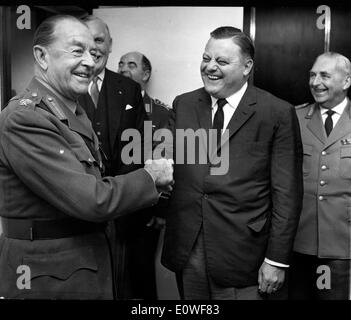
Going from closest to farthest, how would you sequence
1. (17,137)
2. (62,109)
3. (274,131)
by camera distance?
(17,137), (62,109), (274,131)

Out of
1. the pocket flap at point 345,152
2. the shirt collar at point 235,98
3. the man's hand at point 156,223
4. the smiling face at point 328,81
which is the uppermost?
the smiling face at point 328,81

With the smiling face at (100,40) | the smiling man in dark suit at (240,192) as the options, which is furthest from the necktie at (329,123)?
the smiling face at (100,40)

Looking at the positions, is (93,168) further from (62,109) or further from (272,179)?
(272,179)

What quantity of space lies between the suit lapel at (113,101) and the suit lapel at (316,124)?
628 mm

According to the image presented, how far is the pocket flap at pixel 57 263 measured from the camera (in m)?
1.18

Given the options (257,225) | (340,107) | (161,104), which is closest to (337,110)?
(340,107)

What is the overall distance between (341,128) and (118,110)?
2.41 feet

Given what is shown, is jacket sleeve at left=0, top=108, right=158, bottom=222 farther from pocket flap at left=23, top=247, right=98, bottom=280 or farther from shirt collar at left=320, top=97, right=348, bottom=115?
shirt collar at left=320, top=97, right=348, bottom=115

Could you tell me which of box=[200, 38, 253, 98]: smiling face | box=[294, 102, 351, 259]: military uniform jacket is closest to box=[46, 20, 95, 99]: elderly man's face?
box=[200, 38, 253, 98]: smiling face

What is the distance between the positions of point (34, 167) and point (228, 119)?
614 mm

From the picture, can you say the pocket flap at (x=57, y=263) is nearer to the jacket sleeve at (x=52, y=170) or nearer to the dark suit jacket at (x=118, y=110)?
the jacket sleeve at (x=52, y=170)

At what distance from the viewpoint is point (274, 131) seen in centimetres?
137

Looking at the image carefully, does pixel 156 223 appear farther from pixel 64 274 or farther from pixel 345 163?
pixel 345 163
